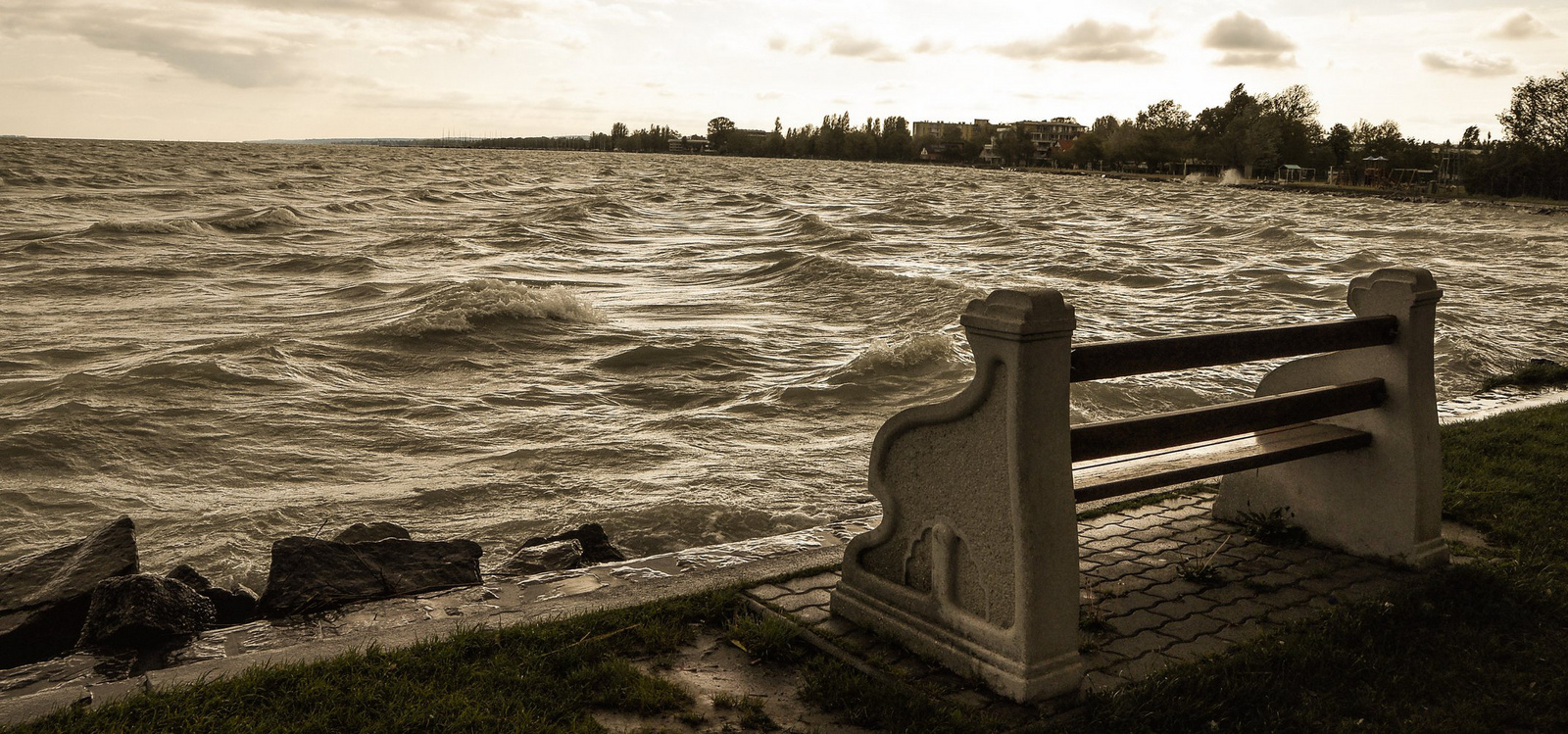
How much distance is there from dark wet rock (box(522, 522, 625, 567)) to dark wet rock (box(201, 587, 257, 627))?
61.2 inches

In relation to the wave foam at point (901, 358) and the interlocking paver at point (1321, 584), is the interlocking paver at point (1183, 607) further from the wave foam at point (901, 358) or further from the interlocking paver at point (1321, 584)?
the wave foam at point (901, 358)

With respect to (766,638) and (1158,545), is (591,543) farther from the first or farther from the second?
(1158,545)

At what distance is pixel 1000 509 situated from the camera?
3.73m

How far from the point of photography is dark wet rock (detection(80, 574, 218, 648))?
472 centimetres

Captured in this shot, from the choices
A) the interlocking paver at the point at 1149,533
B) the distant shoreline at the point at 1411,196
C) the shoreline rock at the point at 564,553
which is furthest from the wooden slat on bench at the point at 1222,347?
the distant shoreline at the point at 1411,196

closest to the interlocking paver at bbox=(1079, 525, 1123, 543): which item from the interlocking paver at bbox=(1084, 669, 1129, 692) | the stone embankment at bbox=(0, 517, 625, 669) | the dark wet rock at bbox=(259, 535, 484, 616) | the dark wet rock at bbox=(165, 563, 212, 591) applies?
the interlocking paver at bbox=(1084, 669, 1129, 692)

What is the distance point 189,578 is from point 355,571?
95cm

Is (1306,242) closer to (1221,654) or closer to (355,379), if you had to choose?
(355,379)

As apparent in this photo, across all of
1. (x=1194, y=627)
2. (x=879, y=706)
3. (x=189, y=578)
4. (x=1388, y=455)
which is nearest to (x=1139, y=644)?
(x=1194, y=627)

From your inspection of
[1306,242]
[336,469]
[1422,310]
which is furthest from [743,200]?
[1422,310]

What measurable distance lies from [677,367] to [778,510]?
6.14 m

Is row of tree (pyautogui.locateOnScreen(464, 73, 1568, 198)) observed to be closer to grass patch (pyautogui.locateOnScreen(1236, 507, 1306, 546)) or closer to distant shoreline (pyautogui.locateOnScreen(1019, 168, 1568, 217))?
distant shoreline (pyautogui.locateOnScreen(1019, 168, 1568, 217))

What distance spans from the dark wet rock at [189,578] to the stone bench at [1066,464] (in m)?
3.38

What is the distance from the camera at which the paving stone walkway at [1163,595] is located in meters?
4.13
